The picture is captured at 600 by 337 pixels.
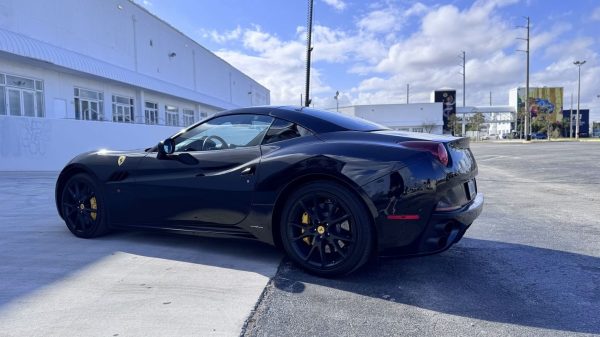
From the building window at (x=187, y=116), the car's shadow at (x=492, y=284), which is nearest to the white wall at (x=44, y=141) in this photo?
the car's shadow at (x=492, y=284)

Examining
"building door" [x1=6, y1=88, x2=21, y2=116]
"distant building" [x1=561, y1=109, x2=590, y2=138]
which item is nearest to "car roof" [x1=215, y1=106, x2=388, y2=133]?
"building door" [x1=6, y1=88, x2=21, y2=116]

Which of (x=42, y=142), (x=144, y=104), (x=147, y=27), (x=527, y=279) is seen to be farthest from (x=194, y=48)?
(x=527, y=279)

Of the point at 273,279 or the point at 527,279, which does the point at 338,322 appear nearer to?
the point at 273,279

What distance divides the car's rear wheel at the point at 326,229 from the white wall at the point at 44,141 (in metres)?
11.6

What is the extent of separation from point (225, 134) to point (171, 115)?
29.4m

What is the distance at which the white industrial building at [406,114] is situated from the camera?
79.3 m

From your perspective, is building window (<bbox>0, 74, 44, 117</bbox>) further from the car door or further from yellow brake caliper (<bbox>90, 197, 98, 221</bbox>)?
the car door

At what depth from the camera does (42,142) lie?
14602 millimetres

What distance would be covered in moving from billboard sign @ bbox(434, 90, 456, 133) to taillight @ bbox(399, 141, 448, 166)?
269 ft

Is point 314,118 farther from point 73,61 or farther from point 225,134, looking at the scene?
point 73,61

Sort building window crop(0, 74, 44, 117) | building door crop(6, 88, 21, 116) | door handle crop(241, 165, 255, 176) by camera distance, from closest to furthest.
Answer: door handle crop(241, 165, 255, 176) < building window crop(0, 74, 44, 117) < building door crop(6, 88, 21, 116)

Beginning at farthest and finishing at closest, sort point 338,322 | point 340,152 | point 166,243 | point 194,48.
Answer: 1. point 194,48
2. point 166,243
3. point 340,152
4. point 338,322

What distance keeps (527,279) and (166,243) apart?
348 centimetres

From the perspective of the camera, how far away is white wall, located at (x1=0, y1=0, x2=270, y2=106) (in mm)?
17938
